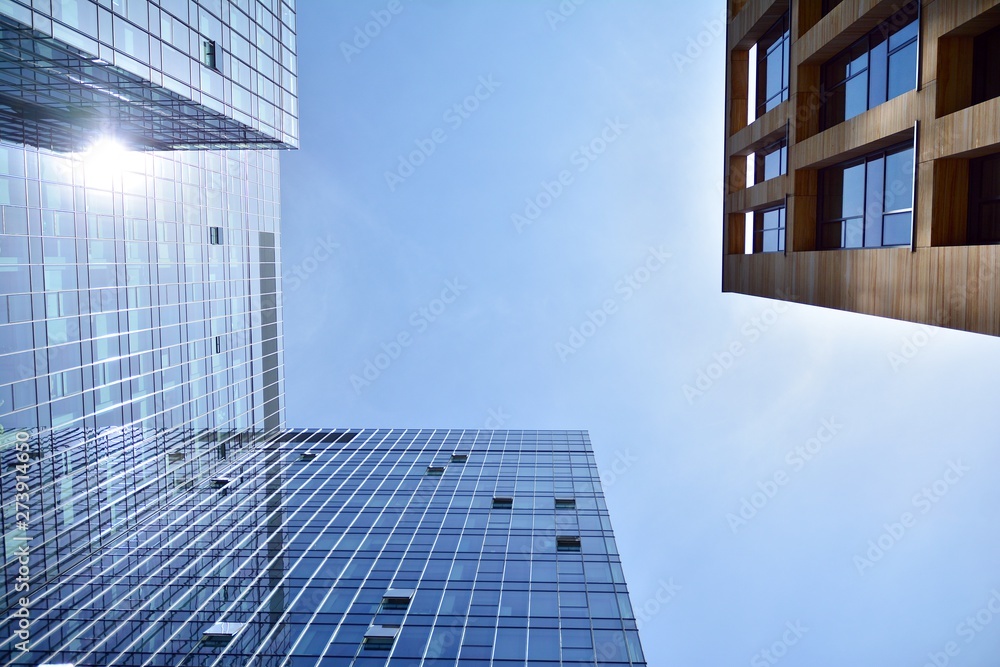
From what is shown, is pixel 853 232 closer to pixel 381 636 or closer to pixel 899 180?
pixel 899 180

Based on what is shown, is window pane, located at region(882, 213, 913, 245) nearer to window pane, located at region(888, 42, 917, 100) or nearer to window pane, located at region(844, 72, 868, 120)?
window pane, located at region(888, 42, 917, 100)

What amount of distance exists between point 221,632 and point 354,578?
6691 mm

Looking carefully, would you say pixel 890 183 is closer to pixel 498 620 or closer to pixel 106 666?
pixel 498 620

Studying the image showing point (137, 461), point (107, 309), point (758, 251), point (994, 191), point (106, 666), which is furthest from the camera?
point (137, 461)

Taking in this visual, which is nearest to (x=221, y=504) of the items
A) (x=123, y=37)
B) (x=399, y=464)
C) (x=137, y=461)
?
(x=137, y=461)

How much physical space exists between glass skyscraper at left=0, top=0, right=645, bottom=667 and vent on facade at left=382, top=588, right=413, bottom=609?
133mm

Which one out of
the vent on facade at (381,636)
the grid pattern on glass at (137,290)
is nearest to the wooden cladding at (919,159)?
the vent on facade at (381,636)

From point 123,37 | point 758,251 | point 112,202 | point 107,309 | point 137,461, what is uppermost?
point 123,37

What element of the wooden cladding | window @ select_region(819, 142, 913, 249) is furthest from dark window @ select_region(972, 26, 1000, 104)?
window @ select_region(819, 142, 913, 249)

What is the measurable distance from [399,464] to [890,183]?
129 ft

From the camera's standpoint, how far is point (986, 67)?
14.5m

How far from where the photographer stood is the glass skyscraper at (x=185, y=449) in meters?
25.2

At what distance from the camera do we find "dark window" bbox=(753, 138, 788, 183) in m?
24.3

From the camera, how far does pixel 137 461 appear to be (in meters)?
33.4
